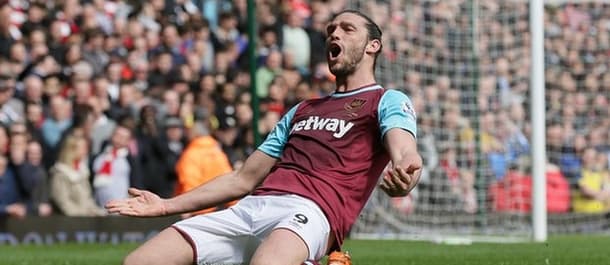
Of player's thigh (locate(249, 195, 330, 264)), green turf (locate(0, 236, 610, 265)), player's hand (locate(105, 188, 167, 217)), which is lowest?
green turf (locate(0, 236, 610, 265))

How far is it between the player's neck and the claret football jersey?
0.05 metres

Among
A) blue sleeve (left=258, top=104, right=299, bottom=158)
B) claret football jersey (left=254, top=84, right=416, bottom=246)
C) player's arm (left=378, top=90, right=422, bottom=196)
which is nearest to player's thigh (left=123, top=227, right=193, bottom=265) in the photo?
claret football jersey (left=254, top=84, right=416, bottom=246)

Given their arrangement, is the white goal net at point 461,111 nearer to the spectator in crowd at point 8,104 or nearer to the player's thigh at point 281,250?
the spectator in crowd at point 8,104

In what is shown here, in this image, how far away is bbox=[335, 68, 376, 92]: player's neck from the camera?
27.0 ft

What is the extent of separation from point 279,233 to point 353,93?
3.64 ft

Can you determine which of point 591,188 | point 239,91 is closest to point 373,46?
point 239,91

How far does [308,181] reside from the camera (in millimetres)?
7891

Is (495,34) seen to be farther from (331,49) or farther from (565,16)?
(331,49)

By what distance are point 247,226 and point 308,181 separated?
0.42m

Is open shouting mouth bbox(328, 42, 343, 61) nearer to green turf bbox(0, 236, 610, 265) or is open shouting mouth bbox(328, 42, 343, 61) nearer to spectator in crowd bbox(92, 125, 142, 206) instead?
green turf bbox(0, 236, 610, 265)

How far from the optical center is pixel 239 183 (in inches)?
328

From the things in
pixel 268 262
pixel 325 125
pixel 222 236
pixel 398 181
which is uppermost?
pixel 325 125

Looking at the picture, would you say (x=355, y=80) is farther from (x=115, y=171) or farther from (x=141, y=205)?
(x=115, y=171)

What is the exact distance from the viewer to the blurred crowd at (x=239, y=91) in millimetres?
17875
